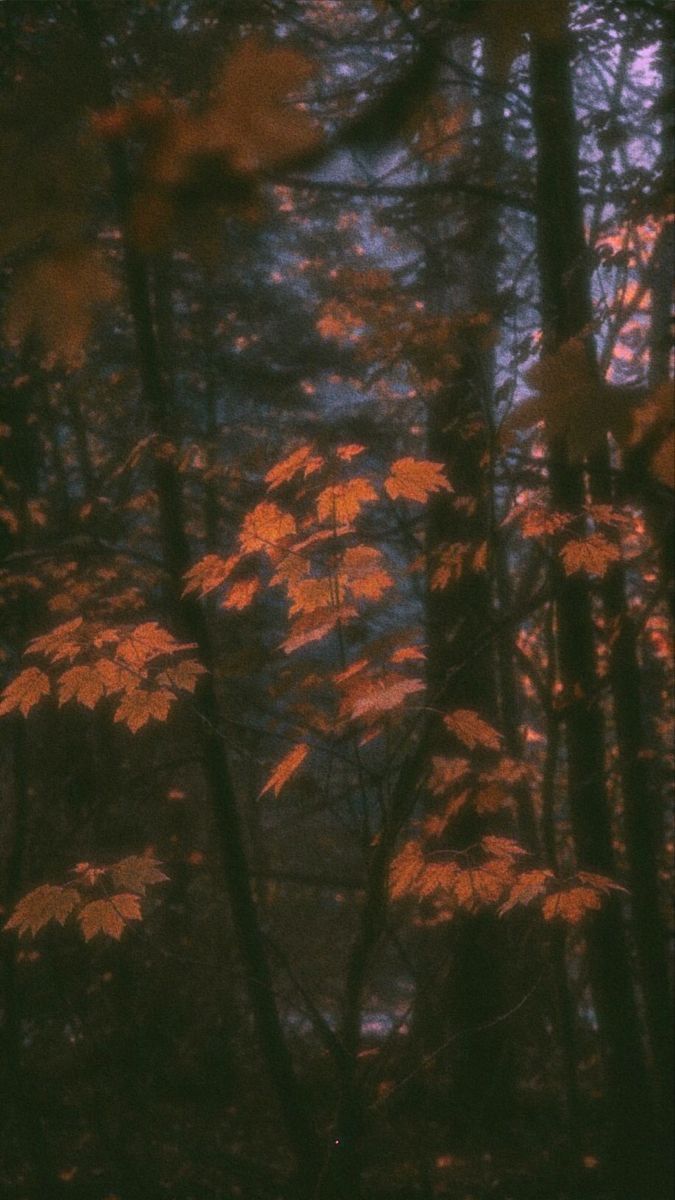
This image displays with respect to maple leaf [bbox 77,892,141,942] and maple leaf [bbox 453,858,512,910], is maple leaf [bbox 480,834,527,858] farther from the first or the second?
maple leaf [bbox 77,892,141,942]

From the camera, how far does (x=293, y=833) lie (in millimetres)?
11695

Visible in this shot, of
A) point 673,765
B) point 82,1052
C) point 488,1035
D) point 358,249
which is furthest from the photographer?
point 358,249

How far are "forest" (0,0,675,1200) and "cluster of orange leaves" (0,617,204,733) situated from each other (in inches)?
0.6

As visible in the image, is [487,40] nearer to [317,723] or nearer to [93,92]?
[93,92]

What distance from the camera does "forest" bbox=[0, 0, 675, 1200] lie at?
1.18 meters

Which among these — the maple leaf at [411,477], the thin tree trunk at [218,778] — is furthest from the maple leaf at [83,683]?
the maple leaf at [411,477]

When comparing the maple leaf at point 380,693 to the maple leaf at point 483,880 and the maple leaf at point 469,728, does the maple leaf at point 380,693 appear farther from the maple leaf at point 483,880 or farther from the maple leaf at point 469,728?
the maple leaf at point 483,880

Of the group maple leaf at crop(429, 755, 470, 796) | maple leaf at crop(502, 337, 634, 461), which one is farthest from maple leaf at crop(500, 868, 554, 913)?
maple leaf at crop(502, 337, 634, 461)

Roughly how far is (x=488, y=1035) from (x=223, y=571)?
5.63 metres

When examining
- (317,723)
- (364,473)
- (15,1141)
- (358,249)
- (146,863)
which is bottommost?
(15,1141)

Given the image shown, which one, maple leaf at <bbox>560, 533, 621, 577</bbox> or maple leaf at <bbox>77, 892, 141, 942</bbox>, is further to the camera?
maple leaf at <bbox>560, 533, 621, 577</bbox>

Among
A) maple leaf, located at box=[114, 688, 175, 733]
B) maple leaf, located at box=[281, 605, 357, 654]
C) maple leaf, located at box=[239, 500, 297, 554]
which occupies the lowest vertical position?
maple leaf, located at box=[114, 688, 175, 733]

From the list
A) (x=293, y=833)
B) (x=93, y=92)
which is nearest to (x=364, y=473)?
(x=93, y=92)

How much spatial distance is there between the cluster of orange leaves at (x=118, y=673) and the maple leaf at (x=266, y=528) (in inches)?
15.3
